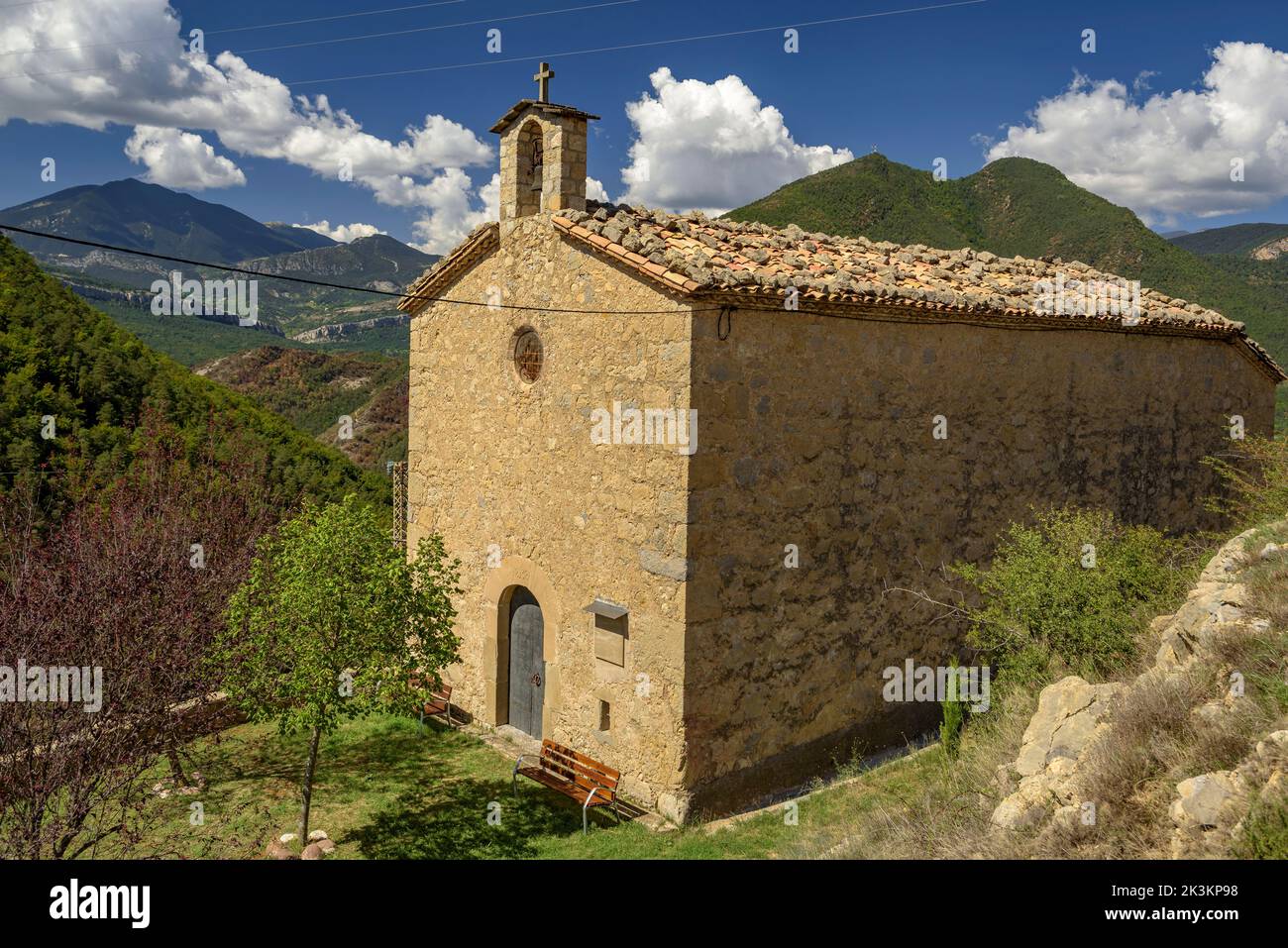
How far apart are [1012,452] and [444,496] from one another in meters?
7.48

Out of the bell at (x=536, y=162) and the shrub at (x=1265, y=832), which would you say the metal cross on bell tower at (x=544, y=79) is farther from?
the shrub at (x=1265, y=832)

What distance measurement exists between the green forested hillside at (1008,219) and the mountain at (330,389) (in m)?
Answer: 21.5

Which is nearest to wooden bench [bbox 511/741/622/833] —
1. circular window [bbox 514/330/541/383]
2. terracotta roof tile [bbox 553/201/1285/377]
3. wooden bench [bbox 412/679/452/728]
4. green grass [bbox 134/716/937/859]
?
green grass [bbox 134/716/937/859]

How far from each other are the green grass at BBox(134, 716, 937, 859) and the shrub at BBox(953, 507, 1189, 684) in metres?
1.62

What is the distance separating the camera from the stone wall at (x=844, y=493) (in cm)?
831

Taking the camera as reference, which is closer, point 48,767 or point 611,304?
point 48,767

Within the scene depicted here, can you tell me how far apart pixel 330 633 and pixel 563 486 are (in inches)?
111

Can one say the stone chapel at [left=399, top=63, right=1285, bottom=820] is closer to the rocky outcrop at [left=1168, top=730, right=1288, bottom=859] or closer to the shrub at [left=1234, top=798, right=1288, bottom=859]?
the rocky outcrop at [left=1168, top=730, right=1288, bottom=859]

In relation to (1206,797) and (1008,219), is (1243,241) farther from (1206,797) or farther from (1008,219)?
(1206,797)

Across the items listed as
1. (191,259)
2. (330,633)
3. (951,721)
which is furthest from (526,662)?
(191,259)

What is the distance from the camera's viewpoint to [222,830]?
8641mm
